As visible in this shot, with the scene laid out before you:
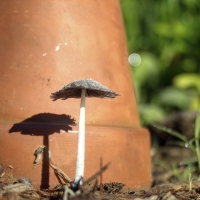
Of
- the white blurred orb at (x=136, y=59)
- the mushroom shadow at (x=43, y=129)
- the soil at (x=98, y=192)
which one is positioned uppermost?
the white blurred orb at (x=136, y=59)

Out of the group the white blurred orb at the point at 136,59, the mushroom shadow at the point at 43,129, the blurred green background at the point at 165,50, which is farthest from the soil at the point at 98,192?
the white blurred orb at the point at 136,59

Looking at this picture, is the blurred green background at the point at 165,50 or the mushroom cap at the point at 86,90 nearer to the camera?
the mushroom cap at the point at 86,90

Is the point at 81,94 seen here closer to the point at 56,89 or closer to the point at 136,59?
the point at 56,89

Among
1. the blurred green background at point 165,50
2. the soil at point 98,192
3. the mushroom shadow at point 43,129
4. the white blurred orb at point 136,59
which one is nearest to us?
the soil at point 98,192

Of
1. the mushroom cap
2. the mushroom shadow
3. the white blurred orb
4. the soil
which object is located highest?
the white blurred orb

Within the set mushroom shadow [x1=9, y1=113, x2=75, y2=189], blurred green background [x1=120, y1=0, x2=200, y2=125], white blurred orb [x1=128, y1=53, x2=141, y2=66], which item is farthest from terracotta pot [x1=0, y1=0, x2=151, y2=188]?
white blurred orb [x1=128, y1=53, x2=141, y2=66]

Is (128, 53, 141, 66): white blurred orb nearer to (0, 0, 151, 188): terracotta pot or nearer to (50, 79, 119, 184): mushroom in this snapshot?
(0, 0, 151, 188): terracotta pot

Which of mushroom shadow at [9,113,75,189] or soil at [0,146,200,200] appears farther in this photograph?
mushroom shadow at [9,113,75,189]

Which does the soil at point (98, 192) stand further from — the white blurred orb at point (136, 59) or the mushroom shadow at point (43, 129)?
the white blurred orb at point (136, 59)
